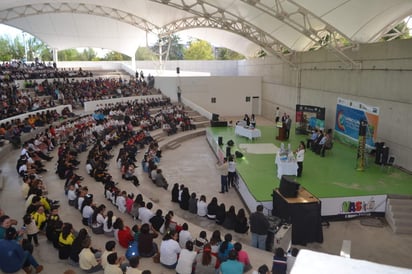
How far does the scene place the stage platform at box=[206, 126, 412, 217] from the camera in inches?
415

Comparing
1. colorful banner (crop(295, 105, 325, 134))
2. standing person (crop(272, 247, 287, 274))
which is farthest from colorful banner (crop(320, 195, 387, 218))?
colorful banner (crop(295, 105, 325, 134))

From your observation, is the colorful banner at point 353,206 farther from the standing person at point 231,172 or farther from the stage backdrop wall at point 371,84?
the stage backdrop wall at point 371,84

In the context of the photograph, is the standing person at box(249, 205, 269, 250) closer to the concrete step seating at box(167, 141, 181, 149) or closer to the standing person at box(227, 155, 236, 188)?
the standing person at box(227, 155, 236, 188)

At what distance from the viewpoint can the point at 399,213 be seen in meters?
10.2

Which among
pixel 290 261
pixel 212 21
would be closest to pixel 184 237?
pixel 290 261

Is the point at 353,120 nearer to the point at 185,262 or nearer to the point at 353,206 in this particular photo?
the point at 353,206

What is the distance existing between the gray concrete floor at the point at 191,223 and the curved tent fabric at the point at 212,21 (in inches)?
338

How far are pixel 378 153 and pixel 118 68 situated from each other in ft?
104

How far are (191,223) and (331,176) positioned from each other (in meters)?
5.90

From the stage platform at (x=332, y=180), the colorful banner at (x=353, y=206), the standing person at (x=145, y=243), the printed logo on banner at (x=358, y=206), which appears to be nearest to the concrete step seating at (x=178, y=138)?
the stage platform at (x=332, y=180)

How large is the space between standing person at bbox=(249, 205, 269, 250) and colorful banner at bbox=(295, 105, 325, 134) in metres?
11.9

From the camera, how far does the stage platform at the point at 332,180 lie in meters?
10.5

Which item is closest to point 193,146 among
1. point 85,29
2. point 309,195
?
point 309,195

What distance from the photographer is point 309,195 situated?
31.9 feet
